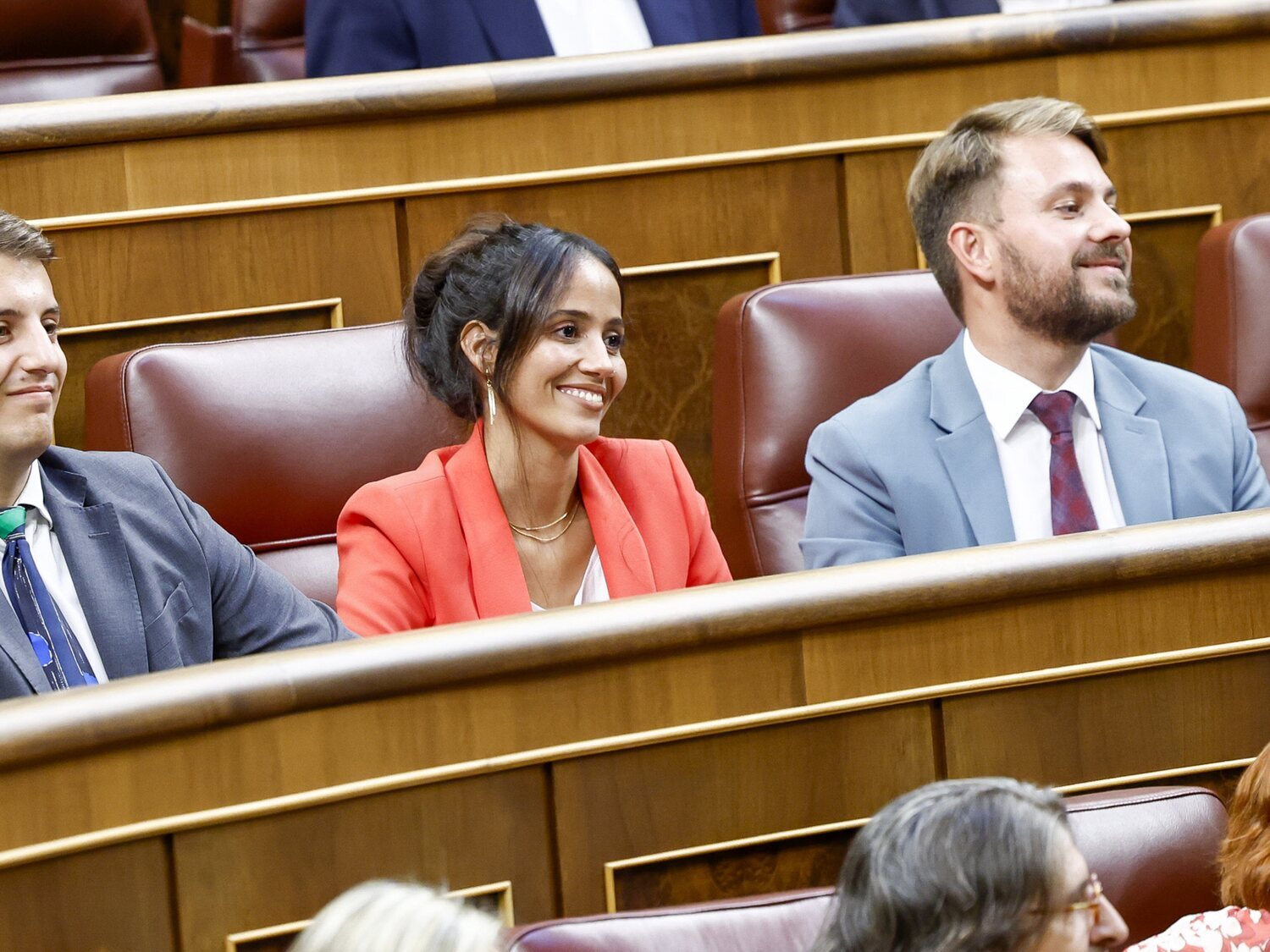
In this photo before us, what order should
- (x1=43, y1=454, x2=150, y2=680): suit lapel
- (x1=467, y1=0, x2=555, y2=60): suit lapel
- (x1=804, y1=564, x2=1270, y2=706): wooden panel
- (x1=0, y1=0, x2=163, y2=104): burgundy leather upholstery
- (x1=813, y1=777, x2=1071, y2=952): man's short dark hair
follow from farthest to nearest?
(x1=0, y1=0, x2=163, y2=104): burgundy leather upholstery < (x1=467, y1=0, x2=555, y2=60): suit lapel < (x1=43, y1=454, x2=150, y2=680): suit lapel < (x1=804, y1=564, x2=1270, y2=706): wooden panel < (x1=813, y1=777, x2=1071, y2=952): man's short dark hair

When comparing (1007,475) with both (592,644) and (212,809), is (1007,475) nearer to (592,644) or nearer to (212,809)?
(592,644)

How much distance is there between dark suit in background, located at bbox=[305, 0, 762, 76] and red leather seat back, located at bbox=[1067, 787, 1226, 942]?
80 centimetres

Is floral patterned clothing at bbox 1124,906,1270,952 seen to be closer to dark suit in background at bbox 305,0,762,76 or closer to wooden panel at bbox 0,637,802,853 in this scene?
wooden panel at bbox 0,637,802,853

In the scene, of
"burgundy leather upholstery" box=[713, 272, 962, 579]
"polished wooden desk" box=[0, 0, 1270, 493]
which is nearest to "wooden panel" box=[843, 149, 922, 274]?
"polished wooden desk" box=[0, 0, 1270, 493]

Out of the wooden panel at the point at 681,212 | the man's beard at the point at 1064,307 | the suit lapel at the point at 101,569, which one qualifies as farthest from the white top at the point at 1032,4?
the suit lapel at the point at 101,569

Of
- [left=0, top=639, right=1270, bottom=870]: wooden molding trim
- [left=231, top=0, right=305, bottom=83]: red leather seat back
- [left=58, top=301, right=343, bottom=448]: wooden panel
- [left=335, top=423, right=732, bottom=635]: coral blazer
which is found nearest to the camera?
[left=0, top=639, right=1270, bottom=870]: wooden molding trim

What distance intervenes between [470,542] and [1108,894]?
0.42 m

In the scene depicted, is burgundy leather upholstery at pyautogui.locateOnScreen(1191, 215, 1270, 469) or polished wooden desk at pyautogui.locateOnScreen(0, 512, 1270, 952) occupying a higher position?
burgundy leather upholstery at pyautogui.locateOnScreen(1191, 215, 1270, 469)

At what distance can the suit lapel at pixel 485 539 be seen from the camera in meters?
0.98

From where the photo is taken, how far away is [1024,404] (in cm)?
104

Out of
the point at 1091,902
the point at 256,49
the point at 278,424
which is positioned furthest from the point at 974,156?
the point at 256,49

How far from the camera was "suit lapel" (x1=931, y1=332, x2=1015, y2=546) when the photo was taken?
1.00 meters

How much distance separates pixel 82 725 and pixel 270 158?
1.92 ft

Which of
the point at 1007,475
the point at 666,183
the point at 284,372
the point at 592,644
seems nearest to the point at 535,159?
the point at 666,183
